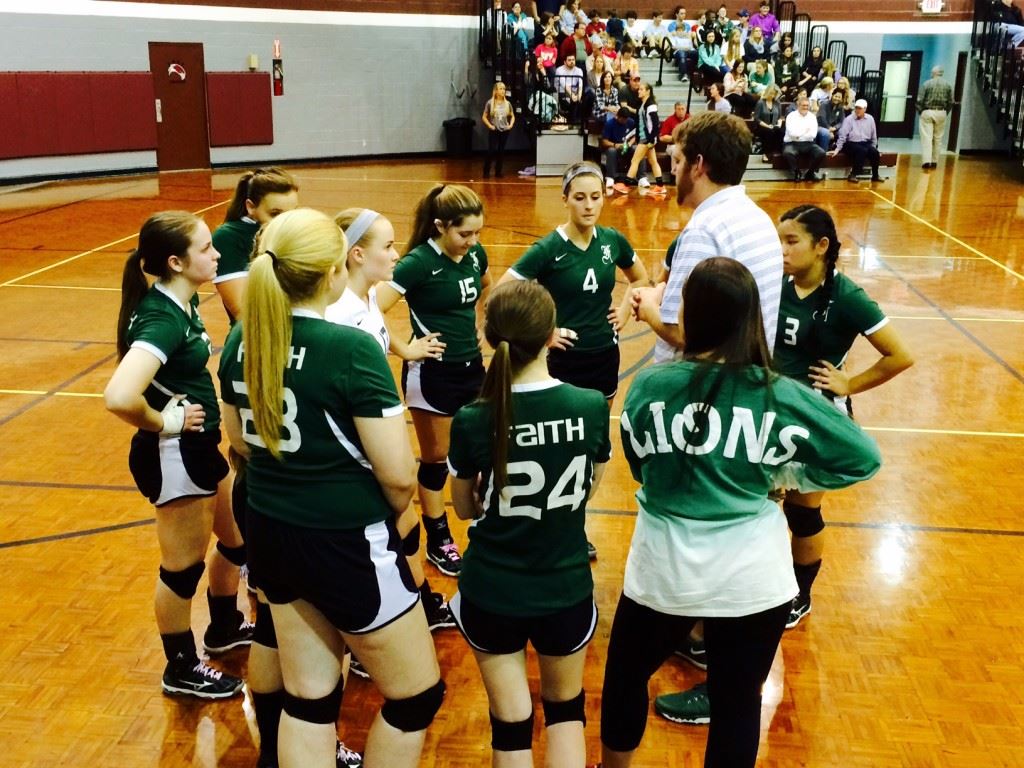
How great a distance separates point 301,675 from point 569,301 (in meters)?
2.23

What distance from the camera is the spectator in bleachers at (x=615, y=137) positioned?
17156 mm

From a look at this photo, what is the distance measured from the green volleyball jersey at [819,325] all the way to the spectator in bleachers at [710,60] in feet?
58.2

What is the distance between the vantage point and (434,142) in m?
21.9

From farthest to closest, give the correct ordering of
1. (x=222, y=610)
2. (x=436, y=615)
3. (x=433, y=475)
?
(x=433, y=475) < (x=436, y=615) < (x=222, y=610)

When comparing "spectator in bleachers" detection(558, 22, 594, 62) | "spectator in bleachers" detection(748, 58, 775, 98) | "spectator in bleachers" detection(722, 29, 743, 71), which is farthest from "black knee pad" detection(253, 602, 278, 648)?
"spectator in bleachers" detection(722, 29, 743, 71)

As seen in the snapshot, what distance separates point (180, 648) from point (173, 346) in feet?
3.69

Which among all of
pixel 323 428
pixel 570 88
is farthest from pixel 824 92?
pixel 323 428

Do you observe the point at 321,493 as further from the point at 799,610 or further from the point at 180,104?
the point at 180,104

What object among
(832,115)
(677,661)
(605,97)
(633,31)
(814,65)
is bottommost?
(677,661)

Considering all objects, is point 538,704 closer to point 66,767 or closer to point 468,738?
point 468,738

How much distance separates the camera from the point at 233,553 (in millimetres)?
3637

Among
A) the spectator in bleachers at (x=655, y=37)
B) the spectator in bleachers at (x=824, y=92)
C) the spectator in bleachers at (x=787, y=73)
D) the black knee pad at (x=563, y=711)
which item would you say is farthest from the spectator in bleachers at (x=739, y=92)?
the black knee pad at (x=563, y=711)

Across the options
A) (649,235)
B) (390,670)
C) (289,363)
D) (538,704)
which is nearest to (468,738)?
(538,704)

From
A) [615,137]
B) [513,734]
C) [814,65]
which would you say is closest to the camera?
[513,734]
